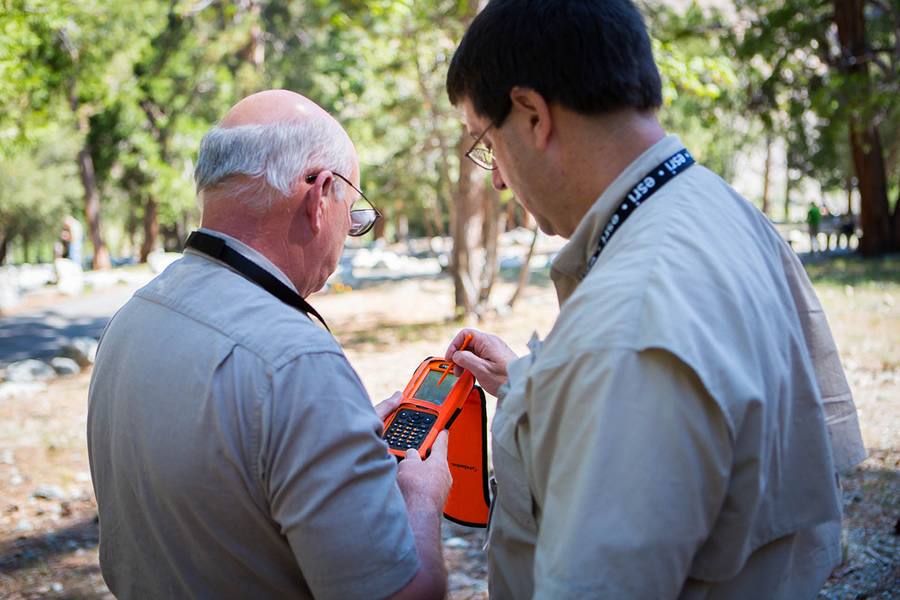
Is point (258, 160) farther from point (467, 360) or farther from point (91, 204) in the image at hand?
point (91, 204)

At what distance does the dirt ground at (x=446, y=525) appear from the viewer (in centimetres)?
395

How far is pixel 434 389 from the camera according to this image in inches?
91.0

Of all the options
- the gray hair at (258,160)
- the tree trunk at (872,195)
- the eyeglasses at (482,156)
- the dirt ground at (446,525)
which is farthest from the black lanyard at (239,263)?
the tree trunk at (872,195)

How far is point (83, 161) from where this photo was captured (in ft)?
88.7

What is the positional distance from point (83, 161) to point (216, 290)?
28732mm

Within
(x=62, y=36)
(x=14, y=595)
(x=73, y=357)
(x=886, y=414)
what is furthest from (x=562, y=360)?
(x=62, y=36)

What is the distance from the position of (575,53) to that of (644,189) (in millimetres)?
275

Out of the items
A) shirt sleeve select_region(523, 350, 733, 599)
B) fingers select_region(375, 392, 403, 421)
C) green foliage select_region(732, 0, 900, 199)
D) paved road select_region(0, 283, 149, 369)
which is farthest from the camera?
green foliage select_region(732, 0, 900, 199)

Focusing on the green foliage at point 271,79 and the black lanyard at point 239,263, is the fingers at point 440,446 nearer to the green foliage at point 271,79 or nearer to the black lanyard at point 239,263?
the black lanyard at point 239,263

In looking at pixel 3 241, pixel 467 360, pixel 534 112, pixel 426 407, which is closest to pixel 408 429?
pixel 426 407

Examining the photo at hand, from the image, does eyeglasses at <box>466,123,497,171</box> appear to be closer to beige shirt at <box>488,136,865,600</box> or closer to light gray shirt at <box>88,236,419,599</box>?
beige shirt at <box>488,136,865,600</box>

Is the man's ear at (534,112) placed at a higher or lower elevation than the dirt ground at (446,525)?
higher

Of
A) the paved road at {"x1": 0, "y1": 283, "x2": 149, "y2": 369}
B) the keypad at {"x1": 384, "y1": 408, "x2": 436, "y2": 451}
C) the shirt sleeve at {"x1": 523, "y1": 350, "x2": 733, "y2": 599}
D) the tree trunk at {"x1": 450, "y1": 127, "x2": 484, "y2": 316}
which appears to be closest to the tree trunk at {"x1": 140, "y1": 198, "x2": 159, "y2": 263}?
the paved road at {"x1": 0, "y1": 283, "x2": 149, "y2": 369}

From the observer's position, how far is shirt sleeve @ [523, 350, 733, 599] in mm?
1046
